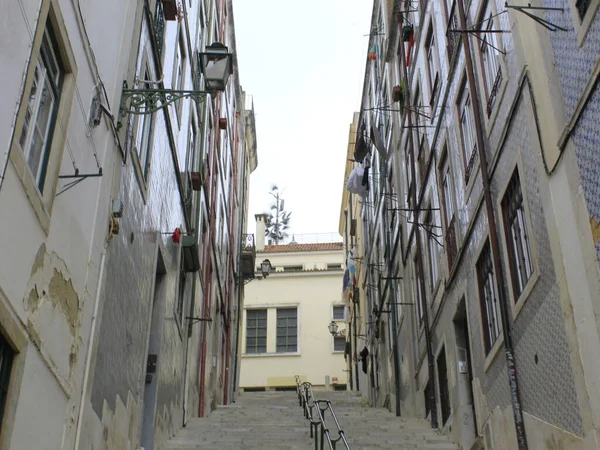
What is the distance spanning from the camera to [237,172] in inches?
1209

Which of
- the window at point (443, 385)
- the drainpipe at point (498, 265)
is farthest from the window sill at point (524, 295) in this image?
the window at point (443, 385)

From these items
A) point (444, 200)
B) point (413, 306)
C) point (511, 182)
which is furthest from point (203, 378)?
point (511, 182)

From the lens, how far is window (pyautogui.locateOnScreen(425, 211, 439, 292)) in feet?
49.0

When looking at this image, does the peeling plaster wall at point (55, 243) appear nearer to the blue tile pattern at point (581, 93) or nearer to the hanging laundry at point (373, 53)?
the blue tile pattern at point (581, 93)

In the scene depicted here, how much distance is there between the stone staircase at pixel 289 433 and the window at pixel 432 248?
114 inches

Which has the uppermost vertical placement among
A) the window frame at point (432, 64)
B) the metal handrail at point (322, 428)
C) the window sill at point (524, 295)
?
the window frame at point (432, 64)

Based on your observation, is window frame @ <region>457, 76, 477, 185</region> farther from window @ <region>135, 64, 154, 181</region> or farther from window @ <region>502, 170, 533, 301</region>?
window @ <region>135, 64, 154, 181</region>

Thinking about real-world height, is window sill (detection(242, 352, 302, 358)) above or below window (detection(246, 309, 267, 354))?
below

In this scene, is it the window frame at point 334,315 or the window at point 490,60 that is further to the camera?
the window frame at point 334,315

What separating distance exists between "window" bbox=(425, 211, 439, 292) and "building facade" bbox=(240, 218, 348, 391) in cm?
2381

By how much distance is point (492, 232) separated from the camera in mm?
10039

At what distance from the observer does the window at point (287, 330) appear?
39222 millimetres

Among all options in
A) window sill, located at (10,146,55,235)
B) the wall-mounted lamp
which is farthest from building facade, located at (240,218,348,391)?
window sill, located at (10,146,55,235)

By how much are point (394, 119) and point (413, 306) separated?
564 cm
